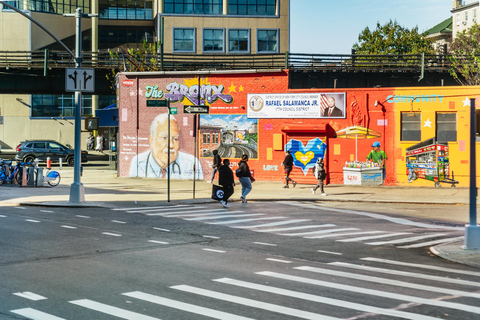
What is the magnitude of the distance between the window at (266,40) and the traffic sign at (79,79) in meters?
45.9

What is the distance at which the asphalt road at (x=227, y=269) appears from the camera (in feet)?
25.9

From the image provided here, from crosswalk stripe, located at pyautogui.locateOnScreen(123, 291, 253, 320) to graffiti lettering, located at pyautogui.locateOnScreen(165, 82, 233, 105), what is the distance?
2405 centimetres

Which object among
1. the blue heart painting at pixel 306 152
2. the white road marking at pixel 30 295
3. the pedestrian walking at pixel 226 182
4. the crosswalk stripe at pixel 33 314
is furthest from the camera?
the blue heart painting at pixel 306 152

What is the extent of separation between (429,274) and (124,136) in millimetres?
25766

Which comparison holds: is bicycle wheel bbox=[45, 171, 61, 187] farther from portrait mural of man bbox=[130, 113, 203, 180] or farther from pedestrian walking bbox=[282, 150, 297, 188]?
pedestrian walking bbox=[282, 150, 297, 188]

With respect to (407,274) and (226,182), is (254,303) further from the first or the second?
(226,182)

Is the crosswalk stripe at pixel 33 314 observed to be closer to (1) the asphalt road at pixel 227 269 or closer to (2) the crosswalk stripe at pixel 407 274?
(1) the asphalt road at pixel 227 269

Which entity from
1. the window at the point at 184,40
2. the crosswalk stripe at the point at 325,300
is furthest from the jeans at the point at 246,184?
the window at the point at 184,40

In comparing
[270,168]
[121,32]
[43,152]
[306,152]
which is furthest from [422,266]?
→ [121,32]

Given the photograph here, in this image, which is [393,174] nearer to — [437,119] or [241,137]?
[437,119]

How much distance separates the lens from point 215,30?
216ft

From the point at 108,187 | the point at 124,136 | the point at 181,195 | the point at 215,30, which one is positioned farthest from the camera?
the point at 215,30

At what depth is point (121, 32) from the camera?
76.3m

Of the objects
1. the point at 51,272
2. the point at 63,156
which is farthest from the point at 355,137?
the point at 63,156
